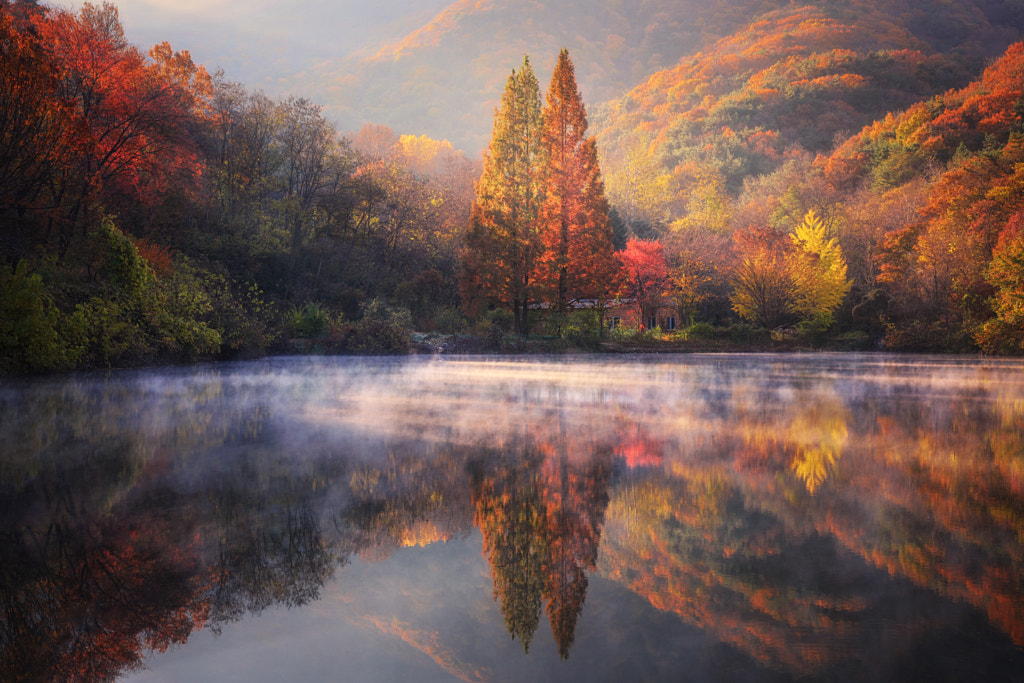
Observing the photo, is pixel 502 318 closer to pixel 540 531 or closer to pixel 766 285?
pixel 766 285

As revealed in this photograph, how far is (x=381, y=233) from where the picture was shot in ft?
113

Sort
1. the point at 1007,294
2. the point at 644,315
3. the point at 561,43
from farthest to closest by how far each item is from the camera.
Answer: the point at 561,43 < the point at 644,315 < the point at 1007,294

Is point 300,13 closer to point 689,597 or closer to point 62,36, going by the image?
point 62,36

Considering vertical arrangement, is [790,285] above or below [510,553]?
above

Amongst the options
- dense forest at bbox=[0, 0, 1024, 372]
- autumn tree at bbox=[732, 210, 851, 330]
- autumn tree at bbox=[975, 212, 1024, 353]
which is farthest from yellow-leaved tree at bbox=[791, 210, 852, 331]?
autumn tree at bbox=[975, 212, 1024, 353]

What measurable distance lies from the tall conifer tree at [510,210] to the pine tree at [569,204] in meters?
0.59

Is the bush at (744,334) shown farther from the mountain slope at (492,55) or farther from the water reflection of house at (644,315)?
the mountain slope at (492,55)

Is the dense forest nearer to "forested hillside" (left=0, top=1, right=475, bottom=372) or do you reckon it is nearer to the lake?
"forested hillside" (left=0, top=1, right=475, bottom=372)

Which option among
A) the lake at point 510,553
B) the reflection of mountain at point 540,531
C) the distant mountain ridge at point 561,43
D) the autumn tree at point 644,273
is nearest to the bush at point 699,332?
the autumn tree at point 644,273

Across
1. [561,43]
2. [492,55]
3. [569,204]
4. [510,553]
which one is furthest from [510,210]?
[561,43]

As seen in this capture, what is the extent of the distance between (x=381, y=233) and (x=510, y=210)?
8545mm

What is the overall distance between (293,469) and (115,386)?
29.8 ft

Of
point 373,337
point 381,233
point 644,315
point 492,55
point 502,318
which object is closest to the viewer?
point 373,337

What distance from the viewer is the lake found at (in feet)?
7.13
